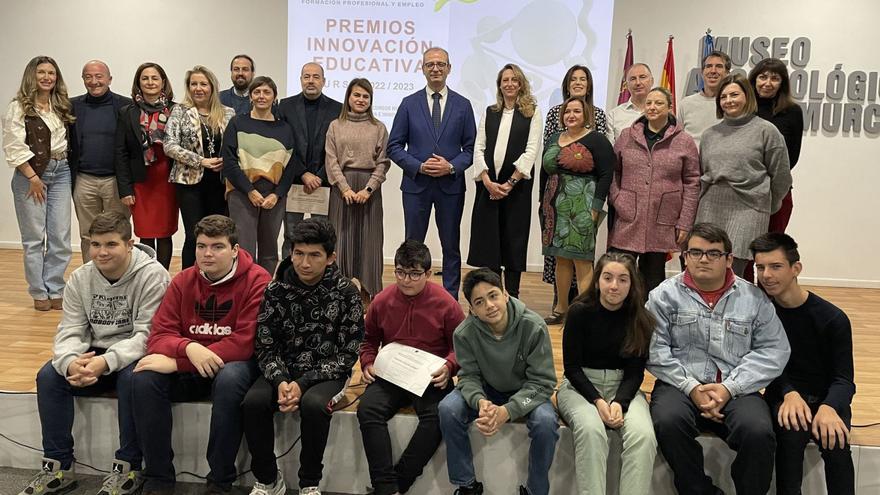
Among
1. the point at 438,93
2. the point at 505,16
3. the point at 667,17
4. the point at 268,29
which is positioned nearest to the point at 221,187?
the point at 438,93

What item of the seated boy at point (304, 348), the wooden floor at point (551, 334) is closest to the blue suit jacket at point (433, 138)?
the wooden floor at point (551, 334)

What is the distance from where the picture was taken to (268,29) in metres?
5.96

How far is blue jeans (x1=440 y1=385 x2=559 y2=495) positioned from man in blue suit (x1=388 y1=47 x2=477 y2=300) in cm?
159

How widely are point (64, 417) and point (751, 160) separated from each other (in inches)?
117

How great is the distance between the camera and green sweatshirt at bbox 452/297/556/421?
2.52 meters

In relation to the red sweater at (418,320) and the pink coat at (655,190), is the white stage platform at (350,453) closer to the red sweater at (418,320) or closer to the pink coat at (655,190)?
the red sweater at (418,320)

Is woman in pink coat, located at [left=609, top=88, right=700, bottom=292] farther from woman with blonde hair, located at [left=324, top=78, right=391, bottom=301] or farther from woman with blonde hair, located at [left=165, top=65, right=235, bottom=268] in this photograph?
woman with blonde hair, located at [left=165, top=65, right=235, bottom=268]

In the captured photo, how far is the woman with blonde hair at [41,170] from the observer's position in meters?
4.05

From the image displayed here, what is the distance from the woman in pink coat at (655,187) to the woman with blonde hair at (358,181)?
1.26 m

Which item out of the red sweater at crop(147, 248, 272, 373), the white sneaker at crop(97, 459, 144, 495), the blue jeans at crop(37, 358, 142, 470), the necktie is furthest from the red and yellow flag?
the white sneaker at crop(97, 459, 144, 495)

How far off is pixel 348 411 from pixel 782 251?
5.14 feet

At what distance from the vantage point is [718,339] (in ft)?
8.26

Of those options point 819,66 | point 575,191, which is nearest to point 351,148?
point 575,191

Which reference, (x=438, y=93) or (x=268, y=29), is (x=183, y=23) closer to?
(x=268, y=29)
